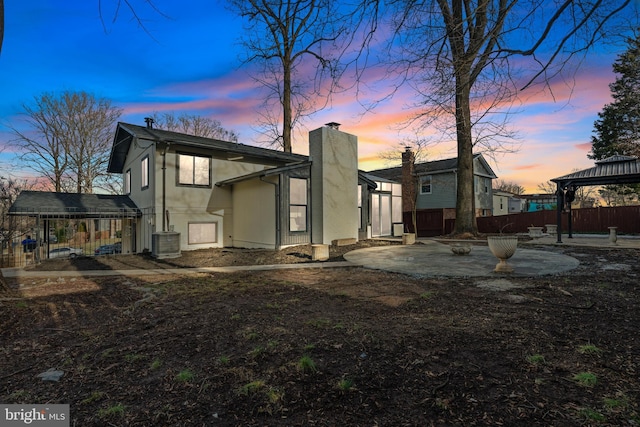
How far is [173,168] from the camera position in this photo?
531 inches

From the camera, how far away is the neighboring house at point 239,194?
12711mm

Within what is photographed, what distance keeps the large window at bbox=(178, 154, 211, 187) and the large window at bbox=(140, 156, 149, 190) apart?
157 cm

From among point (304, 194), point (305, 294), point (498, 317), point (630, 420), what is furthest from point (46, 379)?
point (304, 194)

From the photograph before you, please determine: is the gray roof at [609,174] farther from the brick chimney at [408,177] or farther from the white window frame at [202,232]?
the white window frame at [202,232]

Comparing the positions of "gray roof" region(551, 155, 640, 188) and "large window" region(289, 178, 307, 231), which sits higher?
"gray roof" region(551, 155, 640, 188)

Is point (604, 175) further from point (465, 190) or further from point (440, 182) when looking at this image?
point (440, 182)

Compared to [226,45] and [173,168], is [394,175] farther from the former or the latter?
[226,45]

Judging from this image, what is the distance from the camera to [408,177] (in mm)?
25594

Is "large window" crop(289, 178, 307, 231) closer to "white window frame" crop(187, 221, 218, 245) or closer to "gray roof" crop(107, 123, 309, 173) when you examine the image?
"gray roof" crop(107, 123, 309, 173)

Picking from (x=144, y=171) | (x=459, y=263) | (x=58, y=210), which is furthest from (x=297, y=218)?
(x=58, y=210)

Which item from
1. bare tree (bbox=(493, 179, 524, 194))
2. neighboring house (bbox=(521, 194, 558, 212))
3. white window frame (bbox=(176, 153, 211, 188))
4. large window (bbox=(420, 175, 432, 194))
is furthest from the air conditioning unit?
bare tree (bbox=(493, 179, 524, 194))

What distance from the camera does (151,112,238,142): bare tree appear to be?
30.3m

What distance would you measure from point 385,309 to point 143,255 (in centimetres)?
1163

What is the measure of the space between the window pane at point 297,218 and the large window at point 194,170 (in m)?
4.60
